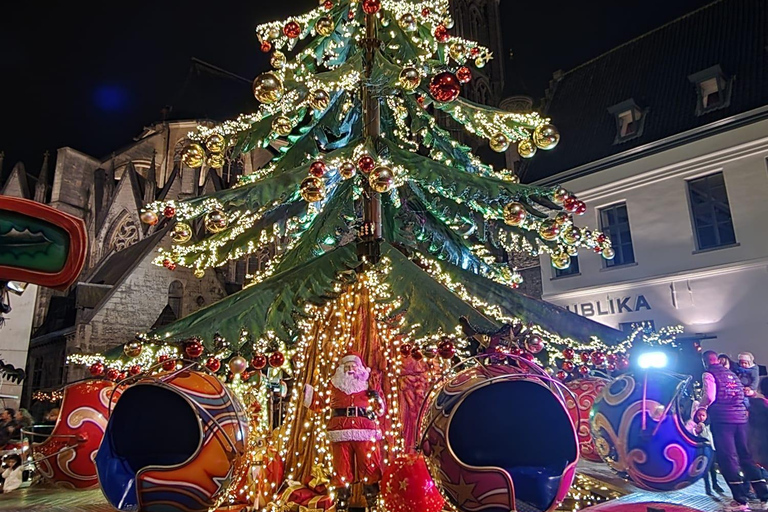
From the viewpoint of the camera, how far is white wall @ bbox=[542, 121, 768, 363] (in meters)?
13.3

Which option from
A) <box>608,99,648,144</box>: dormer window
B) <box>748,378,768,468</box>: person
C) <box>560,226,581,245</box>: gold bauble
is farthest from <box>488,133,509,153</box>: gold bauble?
<box>608,99,648,144</box>: dormer window

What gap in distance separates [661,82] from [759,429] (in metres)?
15.1

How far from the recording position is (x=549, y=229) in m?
5.28

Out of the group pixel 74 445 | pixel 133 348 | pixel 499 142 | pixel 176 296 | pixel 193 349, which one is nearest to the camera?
pixel 193 349

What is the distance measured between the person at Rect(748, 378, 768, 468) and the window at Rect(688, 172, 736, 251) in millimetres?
9187

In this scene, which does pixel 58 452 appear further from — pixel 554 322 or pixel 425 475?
pixel 554 322

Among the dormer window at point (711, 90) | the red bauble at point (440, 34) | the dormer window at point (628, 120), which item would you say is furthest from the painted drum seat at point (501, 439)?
the dormer window at point (628, 120)

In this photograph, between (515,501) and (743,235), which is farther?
(743,235)

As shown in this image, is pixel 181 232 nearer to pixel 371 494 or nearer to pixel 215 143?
pixel 215 143

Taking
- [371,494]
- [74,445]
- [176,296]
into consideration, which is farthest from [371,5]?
[176,296]

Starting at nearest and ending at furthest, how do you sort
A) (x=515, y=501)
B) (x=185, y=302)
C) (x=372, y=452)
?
(x=515, y=501), (x=372, y=452), (x=185, y=302)

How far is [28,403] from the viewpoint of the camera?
72.1ft

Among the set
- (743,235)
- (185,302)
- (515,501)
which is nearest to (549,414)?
(515,501)

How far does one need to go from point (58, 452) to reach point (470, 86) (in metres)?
34.4
